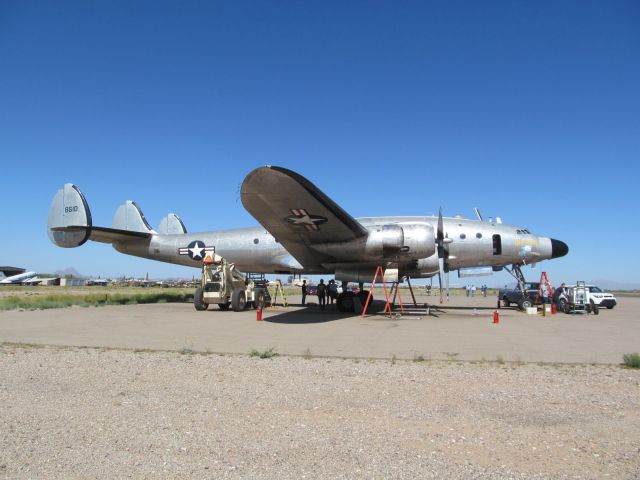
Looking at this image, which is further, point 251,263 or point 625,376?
point 251,263

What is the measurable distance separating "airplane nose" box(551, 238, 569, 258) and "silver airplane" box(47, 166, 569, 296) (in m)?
0.04

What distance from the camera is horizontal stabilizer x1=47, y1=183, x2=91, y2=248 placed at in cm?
2139

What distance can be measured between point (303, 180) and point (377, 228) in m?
4.59

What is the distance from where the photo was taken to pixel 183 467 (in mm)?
3244

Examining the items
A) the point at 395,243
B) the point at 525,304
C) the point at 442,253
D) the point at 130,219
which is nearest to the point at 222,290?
the point at 395,243

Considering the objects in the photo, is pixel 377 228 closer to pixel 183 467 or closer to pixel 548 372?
pixel 548 372

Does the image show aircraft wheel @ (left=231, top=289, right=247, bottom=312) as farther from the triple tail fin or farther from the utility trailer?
the triple tail fin

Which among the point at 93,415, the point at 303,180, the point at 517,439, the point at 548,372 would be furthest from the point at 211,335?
the point at 517,439

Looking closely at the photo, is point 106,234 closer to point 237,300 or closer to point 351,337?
point 237,300

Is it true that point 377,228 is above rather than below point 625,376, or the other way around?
above

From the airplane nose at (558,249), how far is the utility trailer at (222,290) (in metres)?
12.6

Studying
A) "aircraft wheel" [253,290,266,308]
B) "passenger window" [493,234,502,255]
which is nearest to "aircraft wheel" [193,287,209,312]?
"aircraft wheel" [253,290,266,308]

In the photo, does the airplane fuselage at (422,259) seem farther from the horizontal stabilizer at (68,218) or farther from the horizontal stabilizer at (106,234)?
the horizontal stabilizer at (68,218)

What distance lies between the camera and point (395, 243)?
1543 cm
